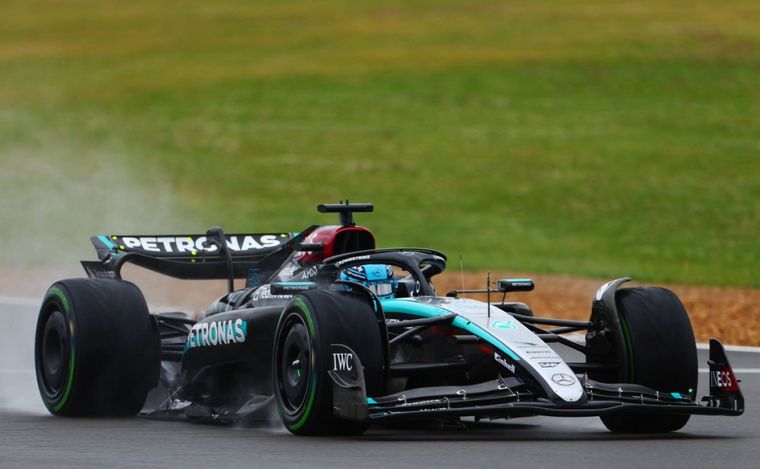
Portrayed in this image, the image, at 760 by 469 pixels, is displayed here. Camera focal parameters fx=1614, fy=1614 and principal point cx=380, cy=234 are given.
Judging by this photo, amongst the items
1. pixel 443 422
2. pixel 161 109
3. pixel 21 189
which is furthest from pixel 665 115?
pixel 443 422

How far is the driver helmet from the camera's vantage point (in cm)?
1113

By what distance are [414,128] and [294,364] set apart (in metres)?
35.6

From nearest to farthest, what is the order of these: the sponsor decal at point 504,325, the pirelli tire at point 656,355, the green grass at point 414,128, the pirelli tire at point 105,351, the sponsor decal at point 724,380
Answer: the sponsor decal at point 504,325, the sponsor decal at point 724,380, the pirelli tire at point 656,355, the pirelli tire at point 105,351, the green grass at point 414,128

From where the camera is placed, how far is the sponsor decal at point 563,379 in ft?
31.2

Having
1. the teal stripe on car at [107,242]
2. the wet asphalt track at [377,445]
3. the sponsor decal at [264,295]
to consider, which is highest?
the teal stripe on car at [107,242]

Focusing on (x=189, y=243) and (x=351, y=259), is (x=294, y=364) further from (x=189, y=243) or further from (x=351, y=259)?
(x=189, y=243)

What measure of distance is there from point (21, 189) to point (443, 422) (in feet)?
96.6

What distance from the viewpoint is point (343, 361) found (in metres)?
9.62

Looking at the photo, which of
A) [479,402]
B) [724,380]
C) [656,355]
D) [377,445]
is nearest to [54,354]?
[377,445]

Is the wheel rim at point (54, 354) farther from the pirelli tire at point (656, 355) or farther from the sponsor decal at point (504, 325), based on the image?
the pirelli tire at point (656, 355)

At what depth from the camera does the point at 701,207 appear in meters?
34.8

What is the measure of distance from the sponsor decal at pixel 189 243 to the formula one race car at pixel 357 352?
0.36 metres

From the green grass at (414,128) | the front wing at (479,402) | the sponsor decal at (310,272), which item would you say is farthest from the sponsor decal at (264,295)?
the green grass at (414,128)

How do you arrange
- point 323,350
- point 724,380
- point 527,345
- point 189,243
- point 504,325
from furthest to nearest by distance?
point 189,243
point 724,380
point 504,325
point 527,345
point 323,350
